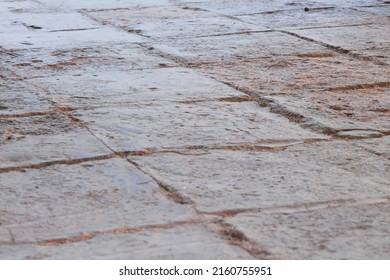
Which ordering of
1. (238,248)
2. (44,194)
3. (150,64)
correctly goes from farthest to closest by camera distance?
Result: (150,64) → (44,194) → (238,248)

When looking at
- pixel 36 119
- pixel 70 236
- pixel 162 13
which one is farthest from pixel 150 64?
pixel 70 236

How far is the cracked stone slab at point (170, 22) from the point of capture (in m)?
5.49

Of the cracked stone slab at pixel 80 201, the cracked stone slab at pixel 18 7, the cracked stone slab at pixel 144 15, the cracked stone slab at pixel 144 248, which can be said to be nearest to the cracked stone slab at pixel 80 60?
the cracked stone slab at pixel 144 15

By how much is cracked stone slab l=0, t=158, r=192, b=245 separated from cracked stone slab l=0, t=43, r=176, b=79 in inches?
54.7

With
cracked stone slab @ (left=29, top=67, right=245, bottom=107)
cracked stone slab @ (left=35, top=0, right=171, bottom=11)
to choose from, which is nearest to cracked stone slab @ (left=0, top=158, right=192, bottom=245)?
cracked stone slab @ (left=29, top=67, right=245, bottom=107)

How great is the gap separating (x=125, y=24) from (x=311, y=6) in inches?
57.7

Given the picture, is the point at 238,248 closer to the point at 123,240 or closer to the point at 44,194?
the point at 123,240

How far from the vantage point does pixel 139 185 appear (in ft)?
8.94

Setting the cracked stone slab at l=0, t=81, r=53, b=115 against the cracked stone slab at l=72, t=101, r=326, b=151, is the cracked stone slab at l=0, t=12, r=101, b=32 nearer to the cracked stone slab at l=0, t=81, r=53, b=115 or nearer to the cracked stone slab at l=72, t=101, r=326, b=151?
the cracked stone slab at l=0, t=81, r=53, b=115

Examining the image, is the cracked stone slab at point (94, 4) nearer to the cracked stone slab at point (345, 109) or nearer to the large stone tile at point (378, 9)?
the large stone tile at point (378, 9)

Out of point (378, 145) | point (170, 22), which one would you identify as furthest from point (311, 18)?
point (378, 145)

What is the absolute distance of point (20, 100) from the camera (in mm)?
3818

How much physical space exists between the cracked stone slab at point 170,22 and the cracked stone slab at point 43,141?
6.56ft

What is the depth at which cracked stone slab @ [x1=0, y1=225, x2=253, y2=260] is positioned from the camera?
2199 mm
